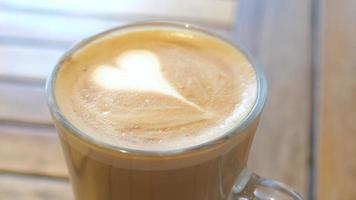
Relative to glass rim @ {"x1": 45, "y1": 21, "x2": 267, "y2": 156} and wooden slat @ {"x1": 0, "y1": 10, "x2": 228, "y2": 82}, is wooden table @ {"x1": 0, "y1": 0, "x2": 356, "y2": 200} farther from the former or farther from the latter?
glass rim @ {"x1": 45, "y1": 21, "x2": 267, "y2": 156}

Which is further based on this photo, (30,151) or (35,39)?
(35,39)

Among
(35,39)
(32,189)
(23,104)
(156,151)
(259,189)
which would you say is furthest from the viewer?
(35,39)

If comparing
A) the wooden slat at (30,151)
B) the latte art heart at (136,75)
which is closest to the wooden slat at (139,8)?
the wooden slat at (30,151)

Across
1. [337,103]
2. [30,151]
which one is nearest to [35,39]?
[30,151]

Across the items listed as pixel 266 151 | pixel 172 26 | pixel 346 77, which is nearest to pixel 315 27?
pixel 346 77

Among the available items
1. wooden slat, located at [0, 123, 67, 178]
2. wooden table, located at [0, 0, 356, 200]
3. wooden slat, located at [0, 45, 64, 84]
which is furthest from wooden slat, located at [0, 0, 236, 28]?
wooden slat, located at [0, 123, 67, 178]

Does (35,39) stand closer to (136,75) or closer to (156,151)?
(136,75)
